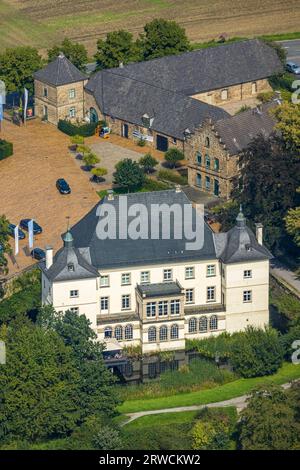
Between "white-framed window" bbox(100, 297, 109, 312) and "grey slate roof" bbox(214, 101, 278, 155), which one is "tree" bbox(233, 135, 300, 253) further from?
"white-framed window" bbox(100, 297, 109, 312)

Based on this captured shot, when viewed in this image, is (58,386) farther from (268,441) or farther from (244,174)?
(244,174)

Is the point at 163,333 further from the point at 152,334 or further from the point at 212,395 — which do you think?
the point at 212,395

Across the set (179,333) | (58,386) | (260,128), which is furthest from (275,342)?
(260,128)

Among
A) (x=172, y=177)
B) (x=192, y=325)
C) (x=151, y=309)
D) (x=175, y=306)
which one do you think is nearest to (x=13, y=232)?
(x=172, y=177)

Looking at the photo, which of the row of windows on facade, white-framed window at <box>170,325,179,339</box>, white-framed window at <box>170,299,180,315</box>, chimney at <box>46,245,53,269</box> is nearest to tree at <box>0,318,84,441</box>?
chimney at <box>46,245,53,269</box>

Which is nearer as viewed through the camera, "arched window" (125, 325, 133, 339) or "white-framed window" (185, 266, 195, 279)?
"arched window" (125, 325, 133, 339)

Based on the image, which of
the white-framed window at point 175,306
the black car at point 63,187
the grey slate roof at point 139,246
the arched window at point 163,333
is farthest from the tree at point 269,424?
the black car at point 63,187

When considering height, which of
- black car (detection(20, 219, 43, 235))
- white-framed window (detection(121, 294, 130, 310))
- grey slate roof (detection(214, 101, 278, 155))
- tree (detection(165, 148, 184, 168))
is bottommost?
white-framed window (detection(121, 294, 130, 310))
